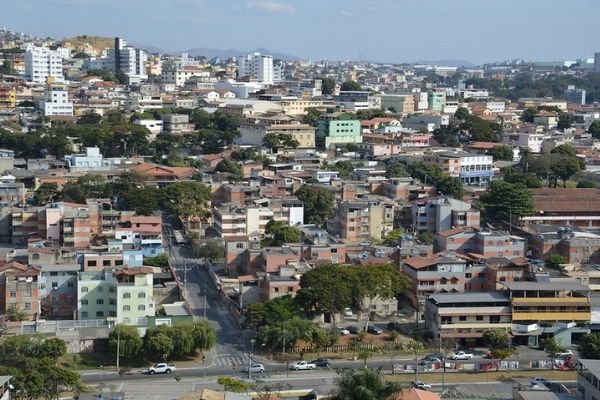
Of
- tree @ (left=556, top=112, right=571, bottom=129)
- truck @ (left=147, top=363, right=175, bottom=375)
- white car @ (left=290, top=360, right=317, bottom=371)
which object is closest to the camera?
truck @ (left=147, top=363, right=175, bottom=375)

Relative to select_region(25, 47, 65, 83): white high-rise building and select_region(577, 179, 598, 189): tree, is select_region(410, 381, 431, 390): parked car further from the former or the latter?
select_region(25, 47, 65, 83): white high-rise building

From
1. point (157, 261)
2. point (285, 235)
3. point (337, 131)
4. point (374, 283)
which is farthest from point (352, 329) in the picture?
point (337, 131)

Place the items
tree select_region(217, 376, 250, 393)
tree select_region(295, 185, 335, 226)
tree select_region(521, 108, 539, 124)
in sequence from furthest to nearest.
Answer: tree select_region(521, 108, 539, 124) < tree select_region(295, 185, 335, 226) < tree select_region(217, 376, 250, 393)

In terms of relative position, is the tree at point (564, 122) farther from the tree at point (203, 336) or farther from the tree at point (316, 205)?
the tree at point (203, 336)

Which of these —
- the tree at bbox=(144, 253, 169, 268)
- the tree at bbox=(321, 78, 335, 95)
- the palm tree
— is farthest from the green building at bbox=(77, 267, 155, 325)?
the tree at bbox=(321, 78, 335, 95)

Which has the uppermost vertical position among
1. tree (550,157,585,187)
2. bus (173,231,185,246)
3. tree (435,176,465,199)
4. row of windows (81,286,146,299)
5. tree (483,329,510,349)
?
tree (550,157,585,187)

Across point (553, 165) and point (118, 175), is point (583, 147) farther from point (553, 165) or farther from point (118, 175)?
point (118, 175)

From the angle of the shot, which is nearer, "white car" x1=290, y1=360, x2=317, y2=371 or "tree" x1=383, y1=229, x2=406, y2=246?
"white car" x1=290, y1=360, x2=317, y2=371
